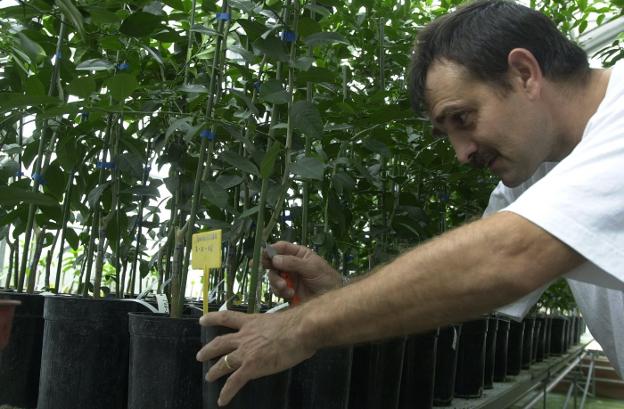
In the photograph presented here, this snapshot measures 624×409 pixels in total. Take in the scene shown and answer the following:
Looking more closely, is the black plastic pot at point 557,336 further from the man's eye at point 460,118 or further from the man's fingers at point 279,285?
the man's eye at point 460,118

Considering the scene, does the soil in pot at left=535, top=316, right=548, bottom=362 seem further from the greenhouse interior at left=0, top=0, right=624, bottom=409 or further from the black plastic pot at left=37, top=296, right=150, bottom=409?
the black plastic pot at left=37, top=296, right=150, bottom=409

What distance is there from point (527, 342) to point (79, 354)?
2.80 m

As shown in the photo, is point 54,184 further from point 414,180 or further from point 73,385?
point 414,180

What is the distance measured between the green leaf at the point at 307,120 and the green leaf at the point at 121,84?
244 millimetres

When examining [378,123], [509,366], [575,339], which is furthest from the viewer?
[575,339]

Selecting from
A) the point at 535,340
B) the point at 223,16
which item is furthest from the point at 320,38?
the point at 535,340

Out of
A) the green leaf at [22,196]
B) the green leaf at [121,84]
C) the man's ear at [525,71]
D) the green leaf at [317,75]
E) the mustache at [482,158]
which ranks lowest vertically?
the green leaf at [22,196]

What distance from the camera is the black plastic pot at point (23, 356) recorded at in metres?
1.24

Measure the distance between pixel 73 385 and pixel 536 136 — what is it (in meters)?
0.86

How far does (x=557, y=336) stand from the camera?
16.2 ft

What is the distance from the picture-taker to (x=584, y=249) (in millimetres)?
708

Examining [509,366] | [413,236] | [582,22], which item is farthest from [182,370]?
[509,366]

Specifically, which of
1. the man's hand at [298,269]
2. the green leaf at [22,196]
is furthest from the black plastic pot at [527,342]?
the green leaf at [22,196]

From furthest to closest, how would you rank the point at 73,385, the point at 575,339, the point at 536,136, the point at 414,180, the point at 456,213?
the point at 575,339 → the point at 456,213 → the point at 414,180 → the point at 73,385 → the point at 536,136
